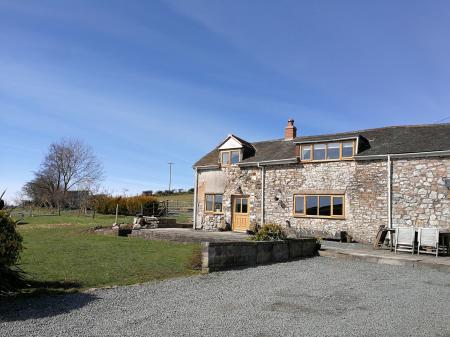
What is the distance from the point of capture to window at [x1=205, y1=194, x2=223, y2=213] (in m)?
24.4

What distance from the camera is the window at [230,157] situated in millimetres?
24109

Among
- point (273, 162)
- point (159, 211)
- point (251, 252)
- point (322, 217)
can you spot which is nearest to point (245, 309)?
point (251, 252)

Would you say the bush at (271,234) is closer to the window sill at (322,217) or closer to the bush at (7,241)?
the window sill at (322,217)

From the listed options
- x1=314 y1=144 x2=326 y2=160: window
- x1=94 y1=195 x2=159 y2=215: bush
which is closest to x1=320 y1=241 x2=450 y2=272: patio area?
x1=314 y1=144 x2=326 y2=160: window

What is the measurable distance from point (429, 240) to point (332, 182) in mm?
5991

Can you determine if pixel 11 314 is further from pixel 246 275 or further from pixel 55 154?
pixel 55 154

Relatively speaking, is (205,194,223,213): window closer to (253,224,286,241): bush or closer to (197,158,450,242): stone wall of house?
(197,158,450,242): stone wall of house

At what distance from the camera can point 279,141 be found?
24875 millimetres

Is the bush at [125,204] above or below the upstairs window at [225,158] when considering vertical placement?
below

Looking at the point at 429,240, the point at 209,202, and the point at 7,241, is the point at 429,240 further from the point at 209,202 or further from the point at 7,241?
the point at 7,241

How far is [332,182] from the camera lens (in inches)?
776

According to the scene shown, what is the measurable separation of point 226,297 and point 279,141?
59.6ft

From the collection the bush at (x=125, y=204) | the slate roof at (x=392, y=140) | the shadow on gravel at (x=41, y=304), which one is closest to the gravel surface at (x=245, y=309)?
the shadow on gravel at (x=41, y=304)

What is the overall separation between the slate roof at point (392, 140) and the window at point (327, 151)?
1.17 feet
